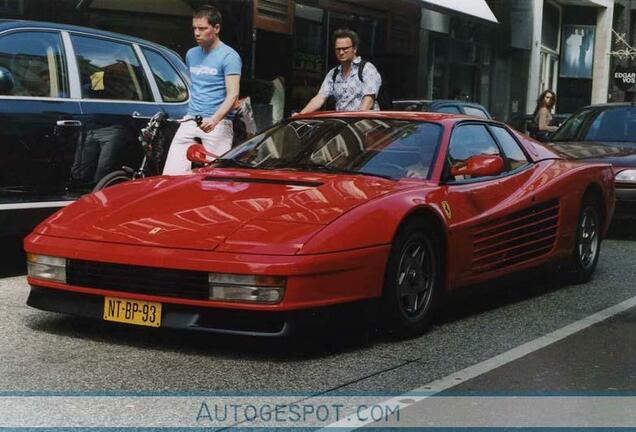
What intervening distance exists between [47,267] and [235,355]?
1101 mm

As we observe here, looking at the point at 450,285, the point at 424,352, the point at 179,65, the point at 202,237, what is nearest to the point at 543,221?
the point at 450,285

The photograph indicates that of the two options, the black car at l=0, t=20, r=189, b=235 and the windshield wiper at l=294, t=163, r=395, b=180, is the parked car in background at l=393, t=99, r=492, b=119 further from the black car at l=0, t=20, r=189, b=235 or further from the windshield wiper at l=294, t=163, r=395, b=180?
the windshield wiper at l=294, t=163, r=395, b=180

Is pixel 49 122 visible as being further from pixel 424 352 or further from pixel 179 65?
pixel 424 352

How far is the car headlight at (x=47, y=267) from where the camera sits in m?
5.52

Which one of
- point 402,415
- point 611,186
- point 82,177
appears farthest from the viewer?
point 611,186

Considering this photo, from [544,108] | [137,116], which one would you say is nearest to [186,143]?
[137,116]

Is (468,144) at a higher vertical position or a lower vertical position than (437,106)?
higher

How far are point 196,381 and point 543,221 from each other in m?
3.29

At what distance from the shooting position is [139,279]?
530 cm

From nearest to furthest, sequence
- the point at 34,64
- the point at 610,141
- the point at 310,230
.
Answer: the point at 310,230
the point at 34,64
the point at 610,141

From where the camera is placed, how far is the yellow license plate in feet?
17.3

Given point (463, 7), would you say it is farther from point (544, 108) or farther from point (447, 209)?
point (447, 209)

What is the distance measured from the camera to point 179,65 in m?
9.09

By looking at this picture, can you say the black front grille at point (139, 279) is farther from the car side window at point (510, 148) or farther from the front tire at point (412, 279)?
the car side window at point (510, 148)
